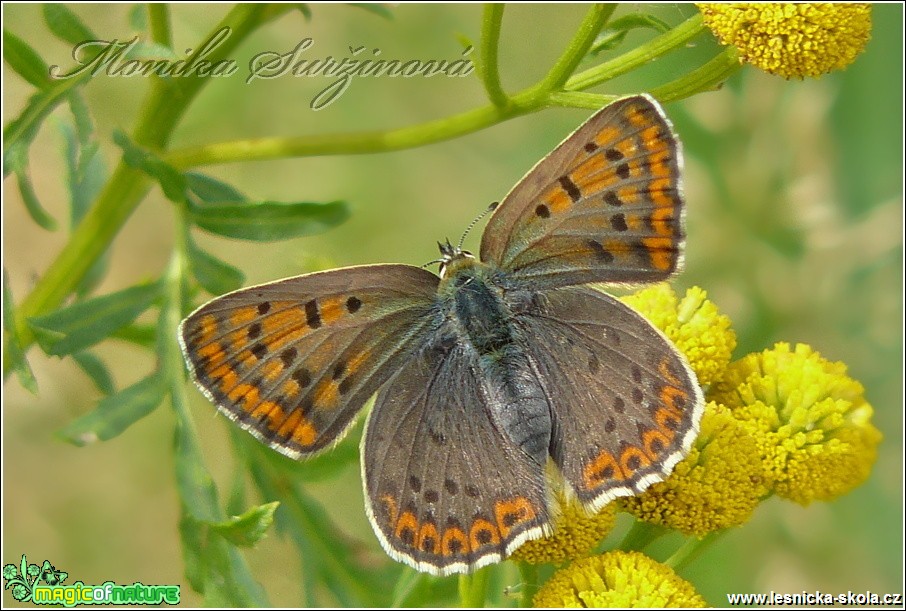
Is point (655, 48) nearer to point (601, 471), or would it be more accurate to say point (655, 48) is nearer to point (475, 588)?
point (601, 471)

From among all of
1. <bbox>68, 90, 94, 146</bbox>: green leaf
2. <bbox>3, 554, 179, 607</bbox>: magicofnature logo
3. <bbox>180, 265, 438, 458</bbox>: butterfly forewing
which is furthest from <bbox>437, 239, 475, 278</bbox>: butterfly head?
<bbox>3, 554, 179, 607</bbox>: magicofnature logo

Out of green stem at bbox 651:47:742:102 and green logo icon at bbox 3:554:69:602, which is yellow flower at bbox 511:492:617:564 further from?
green logo icon at bbox 3:554:69:602

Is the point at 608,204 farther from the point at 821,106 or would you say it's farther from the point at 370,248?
the point at 370,248

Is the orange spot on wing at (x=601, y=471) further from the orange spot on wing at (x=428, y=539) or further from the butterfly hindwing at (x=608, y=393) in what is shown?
the orange spot on wing at (x=428, y=539)

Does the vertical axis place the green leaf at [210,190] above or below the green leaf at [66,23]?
below

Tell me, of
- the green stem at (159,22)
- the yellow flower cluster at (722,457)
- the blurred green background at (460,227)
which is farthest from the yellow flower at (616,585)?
the green stem at (159,22)

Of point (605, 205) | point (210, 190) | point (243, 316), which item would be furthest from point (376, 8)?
point (243, 316)
